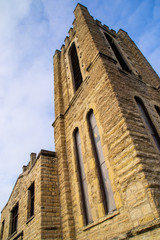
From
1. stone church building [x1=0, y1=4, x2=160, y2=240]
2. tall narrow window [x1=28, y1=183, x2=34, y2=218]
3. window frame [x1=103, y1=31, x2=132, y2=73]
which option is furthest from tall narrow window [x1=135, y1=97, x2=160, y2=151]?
tall narrow window [x1=28, y1=183, x2=34, y2=218]

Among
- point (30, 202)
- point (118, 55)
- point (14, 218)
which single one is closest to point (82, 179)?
point (30, 202)

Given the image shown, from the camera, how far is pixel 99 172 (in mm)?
5715

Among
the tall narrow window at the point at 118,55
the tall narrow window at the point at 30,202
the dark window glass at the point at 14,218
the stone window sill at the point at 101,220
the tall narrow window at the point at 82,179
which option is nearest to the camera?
the stone window sill at the point at 101,220

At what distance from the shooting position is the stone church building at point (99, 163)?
3.91 meters

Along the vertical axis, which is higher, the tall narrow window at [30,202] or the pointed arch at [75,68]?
the pointed arch at [75,68]

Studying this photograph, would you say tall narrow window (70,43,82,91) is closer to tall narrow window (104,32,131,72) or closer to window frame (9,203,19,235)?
tall narrow window (104,32,131,72)

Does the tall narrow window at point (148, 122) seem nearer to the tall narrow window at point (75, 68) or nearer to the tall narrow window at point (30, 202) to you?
the tall narrow window at point (75, 68)

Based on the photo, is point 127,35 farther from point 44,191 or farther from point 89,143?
point 44,191

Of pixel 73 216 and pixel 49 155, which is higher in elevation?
pixel 49 155

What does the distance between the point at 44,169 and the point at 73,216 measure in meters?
2.14

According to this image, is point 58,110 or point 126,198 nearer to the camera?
point 126,198

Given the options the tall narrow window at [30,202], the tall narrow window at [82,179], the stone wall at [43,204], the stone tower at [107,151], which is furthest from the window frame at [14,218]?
the tall narrow window at [82,179]

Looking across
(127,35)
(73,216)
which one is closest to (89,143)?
(73,216)

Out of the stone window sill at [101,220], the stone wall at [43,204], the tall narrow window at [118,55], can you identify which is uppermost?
the tall narrow window at [118,55]
